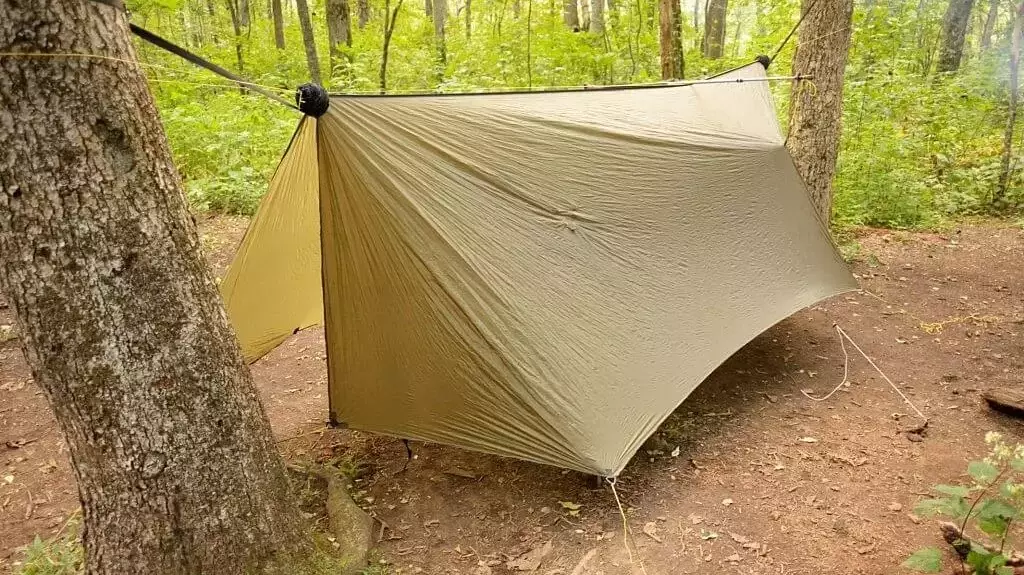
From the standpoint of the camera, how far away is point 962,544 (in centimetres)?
235

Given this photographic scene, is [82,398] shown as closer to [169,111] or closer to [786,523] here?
[786,523]

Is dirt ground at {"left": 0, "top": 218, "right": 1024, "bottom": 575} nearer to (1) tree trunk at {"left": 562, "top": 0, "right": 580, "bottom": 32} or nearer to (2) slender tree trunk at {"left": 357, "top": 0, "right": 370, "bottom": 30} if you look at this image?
(2) slender tree trunk at {"left": 357, "top": 0, "right": 370, "bottom": 30}

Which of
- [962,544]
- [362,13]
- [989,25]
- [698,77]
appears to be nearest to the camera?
[962,544]

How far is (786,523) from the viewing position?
2.68m

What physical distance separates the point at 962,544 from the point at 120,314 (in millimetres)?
3130

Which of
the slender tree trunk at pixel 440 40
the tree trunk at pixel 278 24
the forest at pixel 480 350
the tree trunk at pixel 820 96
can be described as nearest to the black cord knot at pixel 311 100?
the forest at pixel 480 350

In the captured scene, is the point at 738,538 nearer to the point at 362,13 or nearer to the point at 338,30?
the point at 338,30

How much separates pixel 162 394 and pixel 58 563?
122 centimetres

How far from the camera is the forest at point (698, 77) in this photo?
7238mm

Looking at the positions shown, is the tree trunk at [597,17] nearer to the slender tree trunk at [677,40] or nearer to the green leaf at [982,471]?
the slender tree trunk at [677,40]

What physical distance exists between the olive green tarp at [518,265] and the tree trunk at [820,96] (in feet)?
5.97

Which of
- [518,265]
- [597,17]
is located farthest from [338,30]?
[518,265]

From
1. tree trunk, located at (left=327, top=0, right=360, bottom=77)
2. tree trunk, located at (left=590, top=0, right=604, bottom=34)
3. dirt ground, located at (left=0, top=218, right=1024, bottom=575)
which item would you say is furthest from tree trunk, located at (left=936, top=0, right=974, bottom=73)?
tree trunk, located at (left=327, top=0, right=360, bottom=77)

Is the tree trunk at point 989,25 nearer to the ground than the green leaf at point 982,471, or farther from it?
farther from it
